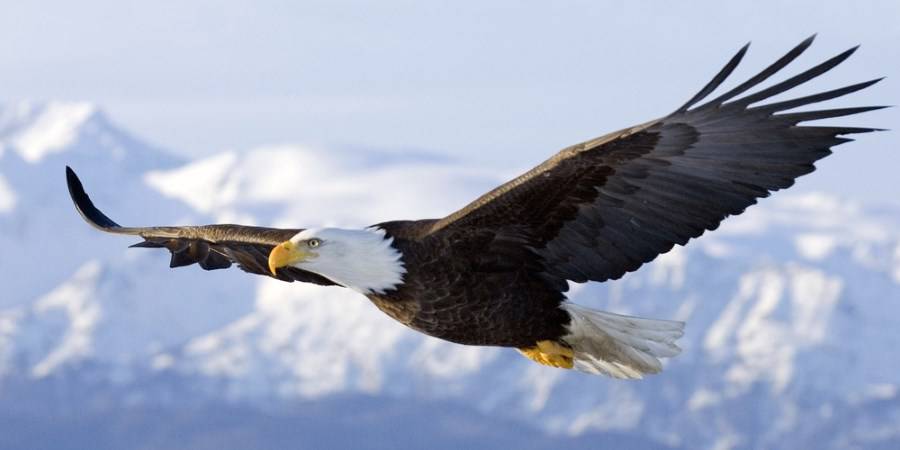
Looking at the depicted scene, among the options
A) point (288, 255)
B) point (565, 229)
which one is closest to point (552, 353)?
point (565, 229)

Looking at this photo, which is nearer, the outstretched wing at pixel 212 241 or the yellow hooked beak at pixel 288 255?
the yellow hooked beak at pixel 288 255

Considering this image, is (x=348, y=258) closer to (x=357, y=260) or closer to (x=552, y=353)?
(x=357, y=260)

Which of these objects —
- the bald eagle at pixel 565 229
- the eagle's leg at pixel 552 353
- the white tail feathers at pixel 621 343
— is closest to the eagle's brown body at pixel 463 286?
the bald eagle at pixel 565 229

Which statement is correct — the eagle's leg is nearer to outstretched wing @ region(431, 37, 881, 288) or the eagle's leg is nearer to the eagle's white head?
outstretched wing @ region(431, 37, 881, 288)

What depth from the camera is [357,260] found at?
9852 mm

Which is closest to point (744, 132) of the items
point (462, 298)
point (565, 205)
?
point (565, 205)

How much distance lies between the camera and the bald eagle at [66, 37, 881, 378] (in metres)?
9.38

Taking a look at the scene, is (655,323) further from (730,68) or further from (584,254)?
(730,68)

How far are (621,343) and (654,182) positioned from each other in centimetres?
139

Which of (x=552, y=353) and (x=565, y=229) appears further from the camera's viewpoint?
(x=552, y=353)

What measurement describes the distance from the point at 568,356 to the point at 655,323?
51 centimetres

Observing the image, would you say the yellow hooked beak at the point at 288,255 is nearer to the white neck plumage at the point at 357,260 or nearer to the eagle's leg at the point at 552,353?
the white neck plumage at the point at 357,260

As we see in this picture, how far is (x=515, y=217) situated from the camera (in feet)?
32.3

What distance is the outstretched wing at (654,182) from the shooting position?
9328 millimetres
